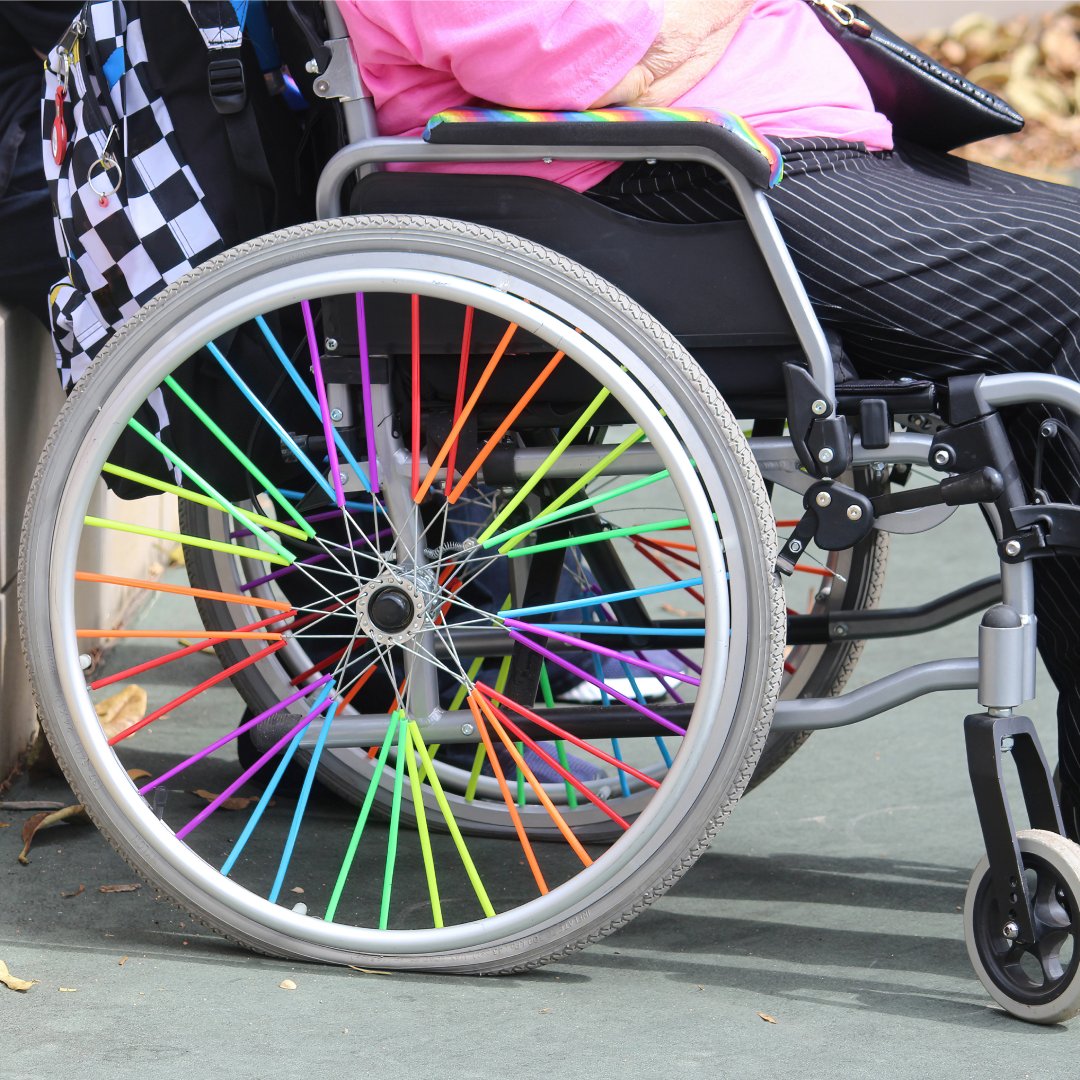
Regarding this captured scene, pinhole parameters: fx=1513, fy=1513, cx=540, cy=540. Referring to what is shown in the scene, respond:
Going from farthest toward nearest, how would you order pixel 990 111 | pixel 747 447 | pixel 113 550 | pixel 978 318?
pixel 113 550, pixel 990 111, pixel 978 318, pixel 747 447

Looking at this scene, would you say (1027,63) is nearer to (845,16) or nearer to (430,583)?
(845,16)

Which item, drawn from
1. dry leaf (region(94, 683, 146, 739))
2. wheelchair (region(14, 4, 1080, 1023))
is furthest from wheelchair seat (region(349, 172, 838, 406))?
dry leaf (region(94, 683, 146, 739))

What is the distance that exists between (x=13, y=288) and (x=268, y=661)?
590 mm

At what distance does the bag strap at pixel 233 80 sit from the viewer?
5.04 ft

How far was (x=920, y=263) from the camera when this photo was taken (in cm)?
152

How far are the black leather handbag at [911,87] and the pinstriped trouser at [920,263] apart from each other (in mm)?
250

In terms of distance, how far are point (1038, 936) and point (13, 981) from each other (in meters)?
1.02

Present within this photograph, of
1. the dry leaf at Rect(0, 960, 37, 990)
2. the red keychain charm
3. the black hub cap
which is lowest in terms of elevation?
the dry leaf at Rect(0, 960, 37, 990)

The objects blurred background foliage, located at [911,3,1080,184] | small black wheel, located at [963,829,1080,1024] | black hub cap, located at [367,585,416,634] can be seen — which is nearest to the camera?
small black wheel, located at [963,829,1080,1024]

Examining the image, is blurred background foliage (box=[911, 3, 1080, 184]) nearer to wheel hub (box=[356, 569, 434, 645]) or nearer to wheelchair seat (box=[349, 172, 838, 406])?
wheelchair seat (box=[349, 172, 838, 406])

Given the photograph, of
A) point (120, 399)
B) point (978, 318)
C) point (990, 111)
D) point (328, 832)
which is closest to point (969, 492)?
point (978, 318)

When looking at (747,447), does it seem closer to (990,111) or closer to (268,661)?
(990,111)

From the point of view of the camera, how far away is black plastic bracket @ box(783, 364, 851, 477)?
1.50m

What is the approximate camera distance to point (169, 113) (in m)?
1.63
